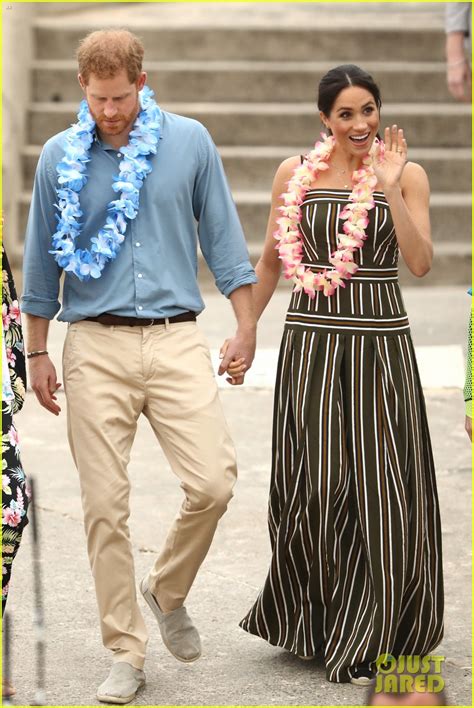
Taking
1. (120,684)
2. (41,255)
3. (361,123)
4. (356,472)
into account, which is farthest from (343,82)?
(120,684)

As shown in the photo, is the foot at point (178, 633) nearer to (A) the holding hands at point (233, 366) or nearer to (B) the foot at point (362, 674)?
(B) the foot at point (362, 674)

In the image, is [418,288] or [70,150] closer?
[70,150]

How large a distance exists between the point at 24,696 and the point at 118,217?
1.46 metres

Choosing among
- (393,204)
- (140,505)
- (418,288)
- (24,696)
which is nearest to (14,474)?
(24,696)

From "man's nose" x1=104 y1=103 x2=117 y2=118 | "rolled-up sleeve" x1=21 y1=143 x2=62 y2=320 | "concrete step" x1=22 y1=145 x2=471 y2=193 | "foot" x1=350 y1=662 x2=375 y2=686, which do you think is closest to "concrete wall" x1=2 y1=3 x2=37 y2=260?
"concrete step" x1=22 y1=145 x2=471 y2=193

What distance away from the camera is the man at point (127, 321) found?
4.16m

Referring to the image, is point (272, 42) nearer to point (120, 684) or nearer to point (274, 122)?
point (274, 122)

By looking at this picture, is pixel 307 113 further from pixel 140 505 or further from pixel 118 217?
pixel 118 217

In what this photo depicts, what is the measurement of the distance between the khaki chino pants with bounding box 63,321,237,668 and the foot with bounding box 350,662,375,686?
581 millimetres

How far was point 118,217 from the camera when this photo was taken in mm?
4195

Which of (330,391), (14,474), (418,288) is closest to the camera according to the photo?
(14,474)

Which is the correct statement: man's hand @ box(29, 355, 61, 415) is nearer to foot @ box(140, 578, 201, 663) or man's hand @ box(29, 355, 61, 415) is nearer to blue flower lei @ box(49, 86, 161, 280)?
blue flower lei @ box(49, 86, 161, 280)

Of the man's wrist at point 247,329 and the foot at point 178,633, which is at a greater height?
the man's wrist at point 247,329

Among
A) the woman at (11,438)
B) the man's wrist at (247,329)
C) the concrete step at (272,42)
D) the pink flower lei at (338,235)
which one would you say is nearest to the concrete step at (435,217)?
the concrete step at (272,42)
